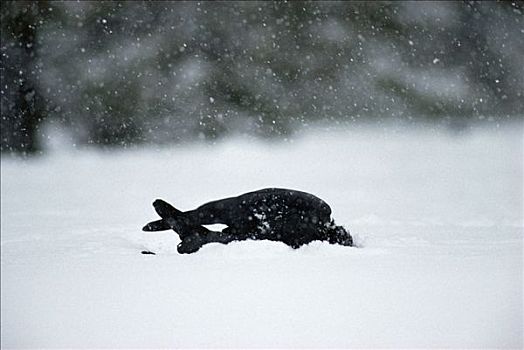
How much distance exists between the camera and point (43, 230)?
89.0 inches

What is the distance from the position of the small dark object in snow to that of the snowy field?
0.14 ft

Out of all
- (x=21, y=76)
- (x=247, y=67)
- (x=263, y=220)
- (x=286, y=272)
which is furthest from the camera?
(x=247, y=67)

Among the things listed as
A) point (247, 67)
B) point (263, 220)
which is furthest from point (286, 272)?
point (247, 67)

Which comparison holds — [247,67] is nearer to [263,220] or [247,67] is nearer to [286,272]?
[263,220]

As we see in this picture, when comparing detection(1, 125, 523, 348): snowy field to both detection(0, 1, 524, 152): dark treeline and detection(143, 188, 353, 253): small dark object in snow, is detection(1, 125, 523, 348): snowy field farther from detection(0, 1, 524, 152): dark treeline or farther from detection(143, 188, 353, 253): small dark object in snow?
detection(0, 1, 524, 152): dark treeline

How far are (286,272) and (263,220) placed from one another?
238mm

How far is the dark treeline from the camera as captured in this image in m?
3.25

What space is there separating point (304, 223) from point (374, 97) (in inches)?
69.9

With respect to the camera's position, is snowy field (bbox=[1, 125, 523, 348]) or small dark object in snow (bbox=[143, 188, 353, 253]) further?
small dark object in snow (bbox=[143, 188, 353, 253])

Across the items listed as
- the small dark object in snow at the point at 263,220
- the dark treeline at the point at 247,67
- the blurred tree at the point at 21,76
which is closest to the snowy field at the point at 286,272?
the small dark object in snow at the point at 263,220

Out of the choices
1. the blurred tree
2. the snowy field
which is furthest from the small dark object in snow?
the blurred tree

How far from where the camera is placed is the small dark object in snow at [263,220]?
5.66ft

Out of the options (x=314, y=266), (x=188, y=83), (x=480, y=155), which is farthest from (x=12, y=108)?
(x=480, y=155)

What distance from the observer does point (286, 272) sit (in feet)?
5.01
